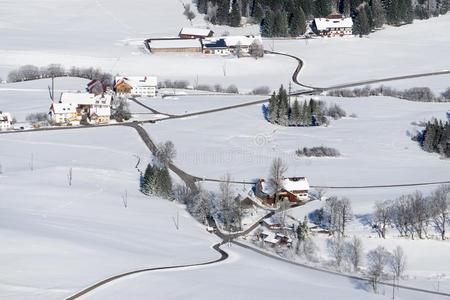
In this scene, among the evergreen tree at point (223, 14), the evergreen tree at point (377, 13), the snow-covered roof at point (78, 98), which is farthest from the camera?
the evergreen tree at point (223, 14)

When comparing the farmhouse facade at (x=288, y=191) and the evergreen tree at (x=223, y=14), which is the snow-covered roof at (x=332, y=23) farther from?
the farmhouse facade at (x=288, y=191)

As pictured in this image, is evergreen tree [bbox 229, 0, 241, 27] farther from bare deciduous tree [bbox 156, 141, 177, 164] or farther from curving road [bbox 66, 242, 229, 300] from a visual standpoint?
curving road [bbox 66, 242, 229, 300]

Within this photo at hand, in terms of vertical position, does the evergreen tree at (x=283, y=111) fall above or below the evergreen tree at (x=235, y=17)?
below

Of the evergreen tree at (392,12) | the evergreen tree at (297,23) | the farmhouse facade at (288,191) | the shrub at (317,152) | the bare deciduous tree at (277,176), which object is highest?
the evergreen tree at (392,12)

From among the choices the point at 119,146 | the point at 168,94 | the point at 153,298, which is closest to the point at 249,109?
the point at 168,94

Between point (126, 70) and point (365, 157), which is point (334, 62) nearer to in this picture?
point (126, 70)

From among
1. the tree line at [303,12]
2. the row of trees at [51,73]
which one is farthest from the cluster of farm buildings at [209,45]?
the row of trees at [51,73]
